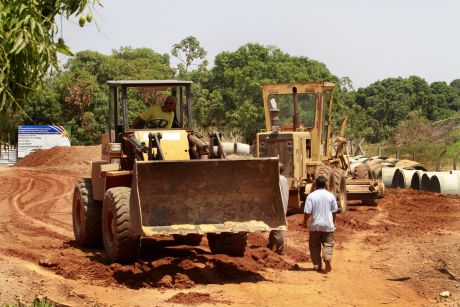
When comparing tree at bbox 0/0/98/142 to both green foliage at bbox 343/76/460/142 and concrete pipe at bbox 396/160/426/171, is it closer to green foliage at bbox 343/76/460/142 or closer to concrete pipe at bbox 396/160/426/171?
concrete pipe at bbox 396/160/426/171

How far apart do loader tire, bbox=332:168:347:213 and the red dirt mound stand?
880 inches

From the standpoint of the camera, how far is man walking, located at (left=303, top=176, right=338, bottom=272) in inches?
498

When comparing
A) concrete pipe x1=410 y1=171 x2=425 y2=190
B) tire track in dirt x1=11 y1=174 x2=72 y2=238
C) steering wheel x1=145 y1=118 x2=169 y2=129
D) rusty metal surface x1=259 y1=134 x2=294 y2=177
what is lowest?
tire track in dirt x1=11 y1=174 x2=72 y2=238

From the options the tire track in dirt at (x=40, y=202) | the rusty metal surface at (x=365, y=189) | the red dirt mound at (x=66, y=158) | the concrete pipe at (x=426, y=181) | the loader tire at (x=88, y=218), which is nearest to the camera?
the loader tire at (x=88, y=218)

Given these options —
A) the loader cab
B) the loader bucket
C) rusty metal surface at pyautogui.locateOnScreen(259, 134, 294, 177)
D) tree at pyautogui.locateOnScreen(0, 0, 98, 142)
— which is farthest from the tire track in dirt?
tree at pyautogui.locateOnScreen(0, 0, 98, 142)

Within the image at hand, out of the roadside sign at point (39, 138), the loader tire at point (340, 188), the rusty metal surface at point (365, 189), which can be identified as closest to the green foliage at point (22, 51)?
the loader tire at point (340, 188)

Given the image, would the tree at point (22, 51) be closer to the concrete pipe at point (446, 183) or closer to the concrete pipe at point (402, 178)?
the concrete pipe at point (446, 183)

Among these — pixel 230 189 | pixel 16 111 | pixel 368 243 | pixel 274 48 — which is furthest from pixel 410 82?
pixel 16 111

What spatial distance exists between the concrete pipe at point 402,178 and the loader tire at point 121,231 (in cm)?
1855

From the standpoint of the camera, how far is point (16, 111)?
6.45 metres

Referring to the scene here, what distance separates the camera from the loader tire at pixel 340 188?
1973 cm

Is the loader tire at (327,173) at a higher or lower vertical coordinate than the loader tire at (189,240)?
higher

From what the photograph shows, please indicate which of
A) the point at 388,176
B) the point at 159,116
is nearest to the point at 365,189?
the point at 388,176

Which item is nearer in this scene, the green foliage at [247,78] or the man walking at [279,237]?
the man walking at [279,237]
